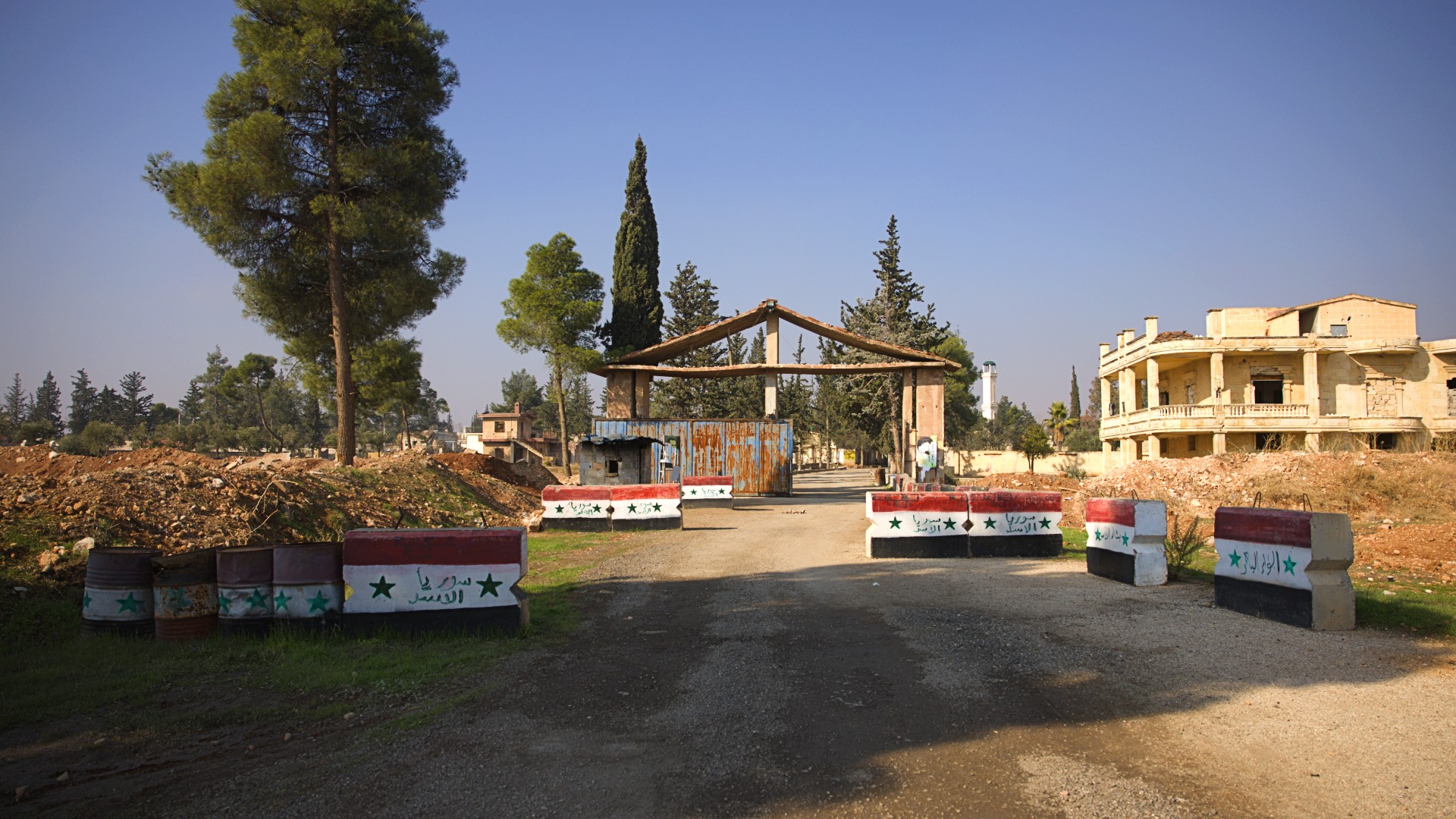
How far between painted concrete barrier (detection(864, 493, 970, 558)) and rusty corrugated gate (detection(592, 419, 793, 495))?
694 inches

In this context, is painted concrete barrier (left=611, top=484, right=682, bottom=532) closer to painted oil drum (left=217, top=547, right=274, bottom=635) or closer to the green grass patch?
the green grass patch

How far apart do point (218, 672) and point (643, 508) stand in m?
11.8

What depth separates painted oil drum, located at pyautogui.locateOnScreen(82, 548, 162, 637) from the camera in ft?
23.0

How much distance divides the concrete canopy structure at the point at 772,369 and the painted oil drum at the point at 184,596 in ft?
76.4

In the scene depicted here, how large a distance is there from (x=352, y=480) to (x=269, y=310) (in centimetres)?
846

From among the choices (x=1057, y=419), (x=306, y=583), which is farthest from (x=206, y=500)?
(x=1057, y=419)

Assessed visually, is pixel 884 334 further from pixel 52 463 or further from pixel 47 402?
pixel 47 402

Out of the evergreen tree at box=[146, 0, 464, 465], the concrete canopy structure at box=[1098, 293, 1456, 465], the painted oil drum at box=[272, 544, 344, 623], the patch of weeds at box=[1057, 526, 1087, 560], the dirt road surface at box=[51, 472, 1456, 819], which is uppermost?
the evergreen tree at box=[146, 0, 464, 465]

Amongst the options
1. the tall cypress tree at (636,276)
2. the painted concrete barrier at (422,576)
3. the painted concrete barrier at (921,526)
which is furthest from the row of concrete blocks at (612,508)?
the tall cypress tree at (636,276)

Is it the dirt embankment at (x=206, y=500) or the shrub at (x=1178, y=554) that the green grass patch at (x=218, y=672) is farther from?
the shrub at (x=1178, y=554)

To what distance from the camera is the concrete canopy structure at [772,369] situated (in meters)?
30.3

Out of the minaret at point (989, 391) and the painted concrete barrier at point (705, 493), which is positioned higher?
the minaret at point (989, 391)

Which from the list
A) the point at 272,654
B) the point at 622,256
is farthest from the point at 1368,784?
the point at 622,256

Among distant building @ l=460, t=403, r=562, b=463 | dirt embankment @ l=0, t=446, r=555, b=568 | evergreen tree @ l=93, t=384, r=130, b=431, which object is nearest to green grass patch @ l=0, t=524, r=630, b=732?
dirt embankment @ l=0, t=446, r=555, b=568
